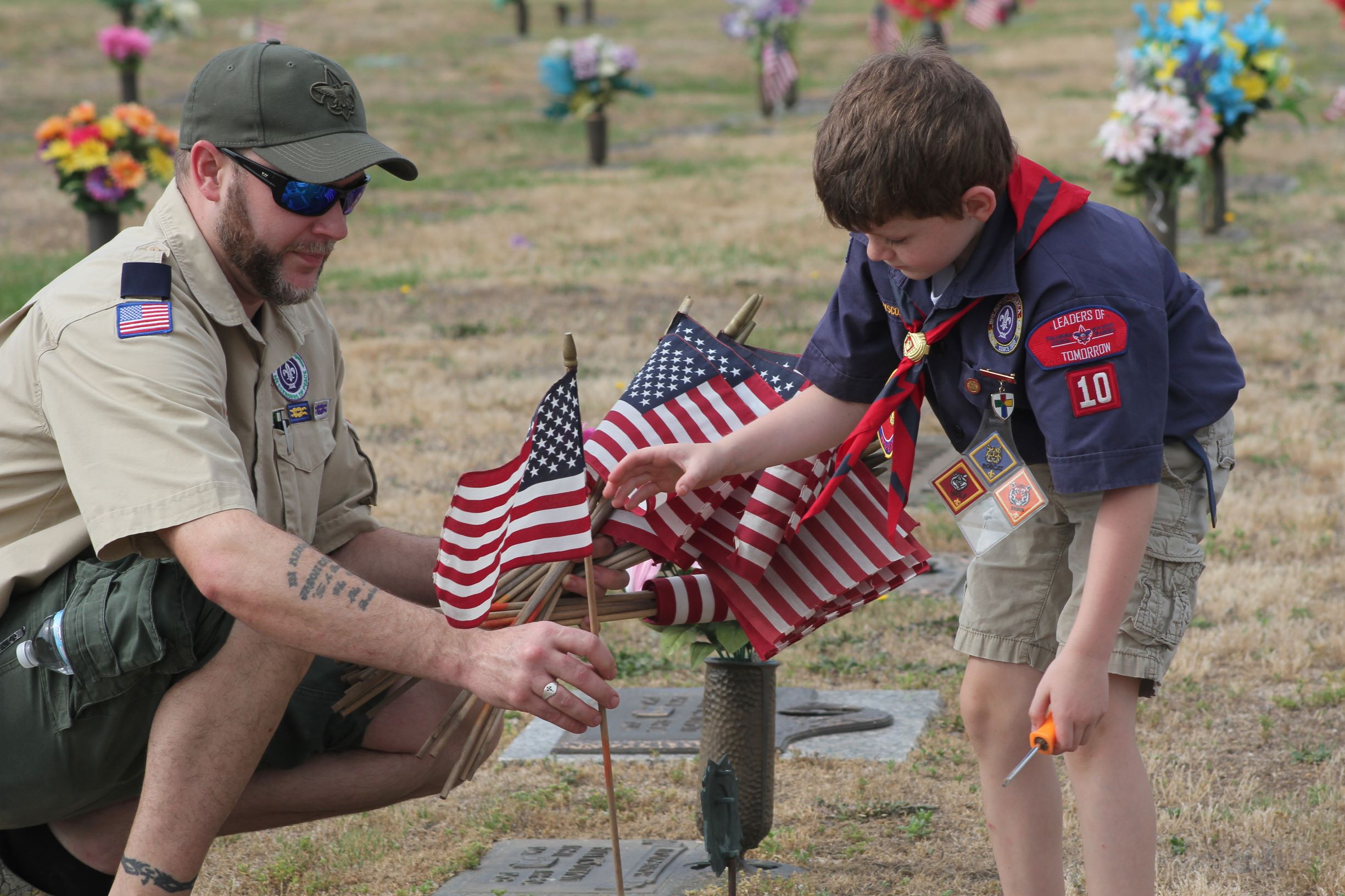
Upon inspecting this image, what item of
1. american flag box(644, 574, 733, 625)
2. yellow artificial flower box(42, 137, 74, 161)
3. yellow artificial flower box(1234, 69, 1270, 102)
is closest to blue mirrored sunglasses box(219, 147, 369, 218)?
american flag box(644, 574, 733, 625)

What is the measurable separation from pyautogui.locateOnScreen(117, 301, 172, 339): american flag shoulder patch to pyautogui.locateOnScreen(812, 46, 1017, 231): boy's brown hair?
1.14 meters

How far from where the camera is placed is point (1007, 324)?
2.24 m

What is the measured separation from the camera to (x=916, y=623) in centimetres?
444

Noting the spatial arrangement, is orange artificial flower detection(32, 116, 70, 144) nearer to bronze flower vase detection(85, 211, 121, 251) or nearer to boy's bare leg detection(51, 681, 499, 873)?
bronze flower vase detection(85, 211, 121, 251)

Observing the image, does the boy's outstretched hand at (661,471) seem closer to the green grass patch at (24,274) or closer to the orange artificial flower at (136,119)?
the green grass patch at (24,274)

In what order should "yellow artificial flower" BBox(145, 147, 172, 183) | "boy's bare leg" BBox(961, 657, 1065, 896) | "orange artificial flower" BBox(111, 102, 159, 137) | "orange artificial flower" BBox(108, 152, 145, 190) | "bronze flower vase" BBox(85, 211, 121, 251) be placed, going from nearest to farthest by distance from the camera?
"boy's bare leg" BBox(961, 657, 1065, 896) → "orange artificial flower" BBox(108, 152, 145, 190) → "orange artificial flower" BBox(111, 102, 159, 137) → "yellow artificial flower" BBox(145, 147, 172, 183) → "bronze flower vase" BBox(85, 211, 121, 251)

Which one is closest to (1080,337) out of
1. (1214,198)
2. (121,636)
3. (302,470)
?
(302,470)

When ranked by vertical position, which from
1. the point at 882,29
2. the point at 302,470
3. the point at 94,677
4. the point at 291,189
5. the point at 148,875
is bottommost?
the point at 882,29

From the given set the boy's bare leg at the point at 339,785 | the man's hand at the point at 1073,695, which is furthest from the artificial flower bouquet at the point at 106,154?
the man's hand at the point at 1073,695

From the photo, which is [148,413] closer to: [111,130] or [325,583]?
[325,583]

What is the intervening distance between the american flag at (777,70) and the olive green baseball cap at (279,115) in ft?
62.5

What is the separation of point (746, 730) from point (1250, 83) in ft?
30.3

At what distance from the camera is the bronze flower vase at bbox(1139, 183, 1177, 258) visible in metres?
9.84

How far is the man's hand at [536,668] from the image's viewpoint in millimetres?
2133
